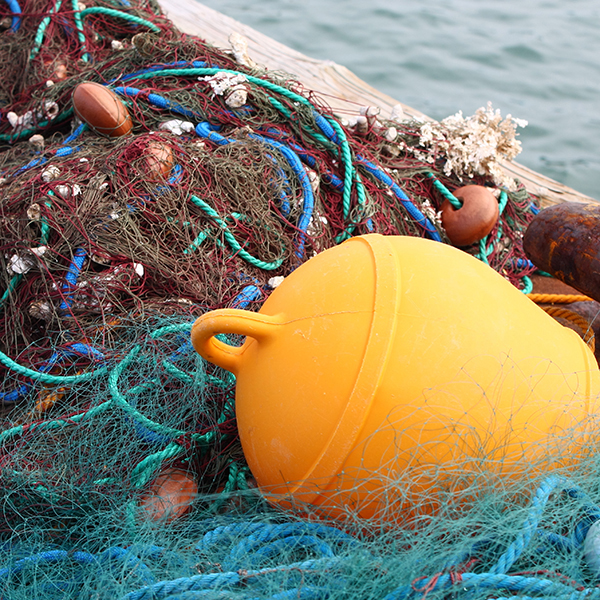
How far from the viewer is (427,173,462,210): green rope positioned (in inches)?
125

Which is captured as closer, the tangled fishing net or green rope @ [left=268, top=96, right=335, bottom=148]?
the tangled fishing net

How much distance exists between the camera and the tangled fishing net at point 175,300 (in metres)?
1.40

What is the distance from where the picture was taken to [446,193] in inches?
126

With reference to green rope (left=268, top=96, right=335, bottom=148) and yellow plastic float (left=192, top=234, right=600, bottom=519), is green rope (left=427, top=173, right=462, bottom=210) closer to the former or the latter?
green rope (left=268, top=96, right=335, bottom=148)

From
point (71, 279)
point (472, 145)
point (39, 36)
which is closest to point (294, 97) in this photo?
point (472, 145)

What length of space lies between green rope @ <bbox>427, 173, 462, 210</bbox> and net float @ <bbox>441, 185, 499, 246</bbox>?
0.02 metres

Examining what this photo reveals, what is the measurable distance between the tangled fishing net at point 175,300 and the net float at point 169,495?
10 millimetres

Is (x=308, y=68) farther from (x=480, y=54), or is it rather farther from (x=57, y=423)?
(x=480, y=54)

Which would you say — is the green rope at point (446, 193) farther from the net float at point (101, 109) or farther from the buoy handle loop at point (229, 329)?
the buoy handle loop at point (229, 329)

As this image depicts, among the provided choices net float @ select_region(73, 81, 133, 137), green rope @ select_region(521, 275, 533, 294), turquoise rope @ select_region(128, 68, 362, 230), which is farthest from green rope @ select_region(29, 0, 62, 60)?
green rope @ select_region(521, 275, 533, 294)

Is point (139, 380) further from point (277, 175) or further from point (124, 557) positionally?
point (277, 175)

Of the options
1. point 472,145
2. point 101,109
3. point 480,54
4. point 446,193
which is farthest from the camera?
point 480,54

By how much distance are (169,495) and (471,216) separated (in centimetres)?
217

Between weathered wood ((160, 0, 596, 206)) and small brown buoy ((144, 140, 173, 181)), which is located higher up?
weathered wood ((160, 0, 596, 206))
